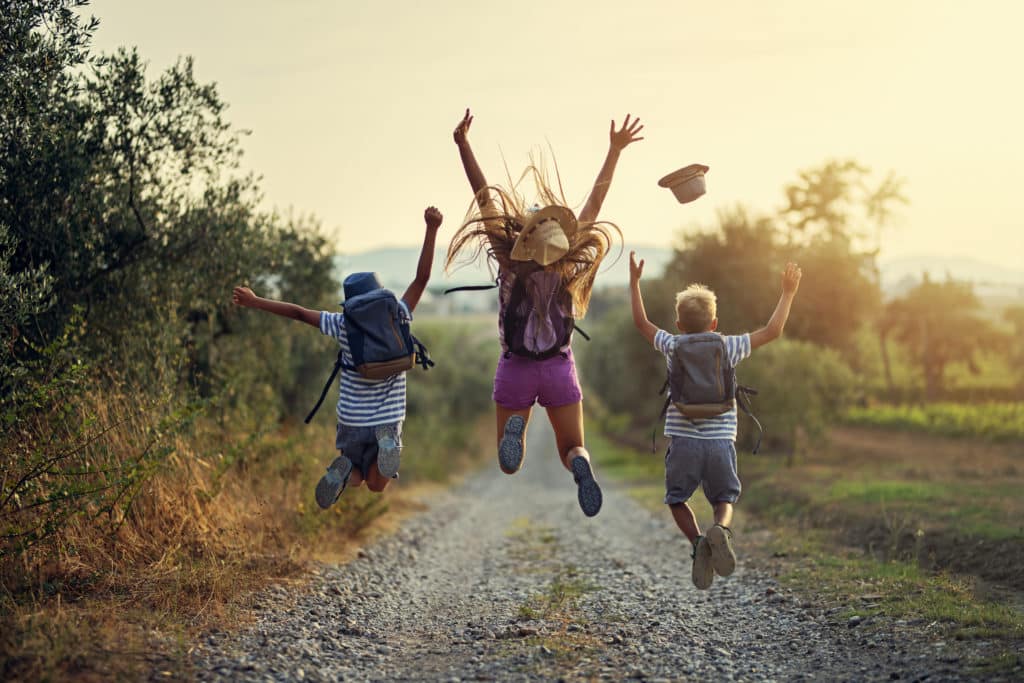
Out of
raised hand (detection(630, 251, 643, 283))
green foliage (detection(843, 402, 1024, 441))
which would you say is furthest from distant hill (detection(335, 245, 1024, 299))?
green foliage (detection(843, 402, 1024, 441))

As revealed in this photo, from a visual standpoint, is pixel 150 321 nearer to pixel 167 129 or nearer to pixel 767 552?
pixel 167 129

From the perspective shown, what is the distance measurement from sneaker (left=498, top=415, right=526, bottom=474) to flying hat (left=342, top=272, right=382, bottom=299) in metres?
1.70

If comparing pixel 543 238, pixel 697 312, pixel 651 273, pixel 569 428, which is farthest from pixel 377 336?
pixel 651 273

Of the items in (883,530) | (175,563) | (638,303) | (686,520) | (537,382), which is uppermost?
(638,303)

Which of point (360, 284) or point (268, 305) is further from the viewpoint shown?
point (360, 284)

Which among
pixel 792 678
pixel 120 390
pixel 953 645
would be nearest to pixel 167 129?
pixel 120 390

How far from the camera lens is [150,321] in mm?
12258

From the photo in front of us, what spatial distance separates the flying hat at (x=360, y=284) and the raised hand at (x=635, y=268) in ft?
7.30

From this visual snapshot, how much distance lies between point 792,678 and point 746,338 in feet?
8.74

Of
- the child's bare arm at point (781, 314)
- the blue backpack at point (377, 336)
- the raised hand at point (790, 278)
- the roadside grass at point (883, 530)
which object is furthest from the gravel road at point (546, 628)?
the raised hand at point (790, 278)

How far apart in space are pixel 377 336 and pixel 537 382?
55.7 inches

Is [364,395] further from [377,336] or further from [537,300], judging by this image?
[537,300]

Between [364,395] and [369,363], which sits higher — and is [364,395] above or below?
below

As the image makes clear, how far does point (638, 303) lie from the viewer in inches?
299
